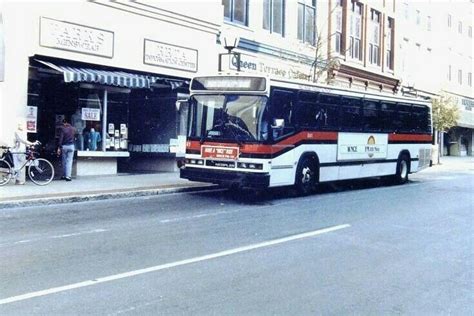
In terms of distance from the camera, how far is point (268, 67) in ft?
83.9

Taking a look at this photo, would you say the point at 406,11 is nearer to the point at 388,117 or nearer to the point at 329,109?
the point at 388,117

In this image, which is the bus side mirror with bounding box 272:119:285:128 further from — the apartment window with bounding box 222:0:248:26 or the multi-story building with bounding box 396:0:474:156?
the multi-story building with bounding box 396:0:474:156

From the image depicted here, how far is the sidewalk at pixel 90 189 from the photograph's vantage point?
12820mm

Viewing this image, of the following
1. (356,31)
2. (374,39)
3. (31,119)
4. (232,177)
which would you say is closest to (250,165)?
(232,177)

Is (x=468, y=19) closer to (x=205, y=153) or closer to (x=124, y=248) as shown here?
(x=205, y=153)

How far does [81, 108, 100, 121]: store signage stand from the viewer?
18.3m

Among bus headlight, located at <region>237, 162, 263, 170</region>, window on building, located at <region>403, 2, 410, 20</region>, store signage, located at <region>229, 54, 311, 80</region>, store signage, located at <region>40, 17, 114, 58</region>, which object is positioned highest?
window on building, located at <region>403, 2, 410, 20</region>

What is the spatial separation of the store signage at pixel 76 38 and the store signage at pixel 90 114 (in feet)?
5.94

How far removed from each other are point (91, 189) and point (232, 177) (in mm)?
3639

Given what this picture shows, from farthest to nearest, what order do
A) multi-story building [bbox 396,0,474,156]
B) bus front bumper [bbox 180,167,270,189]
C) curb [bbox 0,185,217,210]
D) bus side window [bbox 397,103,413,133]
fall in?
multi-story building [bbox 396,0,474,156] < bus side window [bbox 397,103,413,133] < bus front bumper [bbox 180,167,270,189] < curb [bbox 0,185,217,210]

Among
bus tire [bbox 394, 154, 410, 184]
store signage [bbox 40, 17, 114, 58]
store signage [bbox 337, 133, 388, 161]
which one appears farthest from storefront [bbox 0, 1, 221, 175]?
bus tire [bbox 394, 154, 410, 184]

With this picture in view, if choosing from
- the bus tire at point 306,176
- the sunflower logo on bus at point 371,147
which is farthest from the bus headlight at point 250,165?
the sunflower logo on bus at point 371,147

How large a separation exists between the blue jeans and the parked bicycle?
899 mm

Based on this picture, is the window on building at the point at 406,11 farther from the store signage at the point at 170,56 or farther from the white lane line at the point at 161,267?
the white lane line at the point at 161,267
